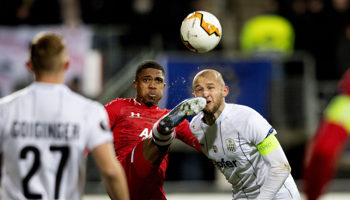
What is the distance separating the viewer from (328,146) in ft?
9.80

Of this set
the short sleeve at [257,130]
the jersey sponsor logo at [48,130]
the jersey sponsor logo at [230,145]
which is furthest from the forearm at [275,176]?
the jersey sponsor logo at [48,130]

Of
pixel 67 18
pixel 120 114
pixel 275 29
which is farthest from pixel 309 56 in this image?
pixel 120 114

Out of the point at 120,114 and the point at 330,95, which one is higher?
the point at 120,114

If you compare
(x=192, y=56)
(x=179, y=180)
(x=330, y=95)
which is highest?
(x=192, y=56)

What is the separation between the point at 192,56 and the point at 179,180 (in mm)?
2150

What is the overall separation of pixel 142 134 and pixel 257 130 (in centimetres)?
112

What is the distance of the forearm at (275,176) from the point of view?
5059mm

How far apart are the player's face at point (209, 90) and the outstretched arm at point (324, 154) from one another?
7.64ft

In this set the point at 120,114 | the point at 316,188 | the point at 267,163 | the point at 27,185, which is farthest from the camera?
the point at 120,114

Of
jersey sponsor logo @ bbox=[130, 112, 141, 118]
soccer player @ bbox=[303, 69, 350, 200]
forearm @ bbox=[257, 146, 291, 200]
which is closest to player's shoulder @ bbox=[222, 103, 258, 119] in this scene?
forearm @ bbox=[257, 146, 291, 200]

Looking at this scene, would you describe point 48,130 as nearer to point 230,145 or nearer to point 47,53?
point 47,53

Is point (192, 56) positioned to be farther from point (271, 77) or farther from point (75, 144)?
point (75, 144)

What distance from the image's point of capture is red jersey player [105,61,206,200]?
5457 millimetres

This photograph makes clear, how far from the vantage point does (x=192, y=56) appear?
1125 centimetres
